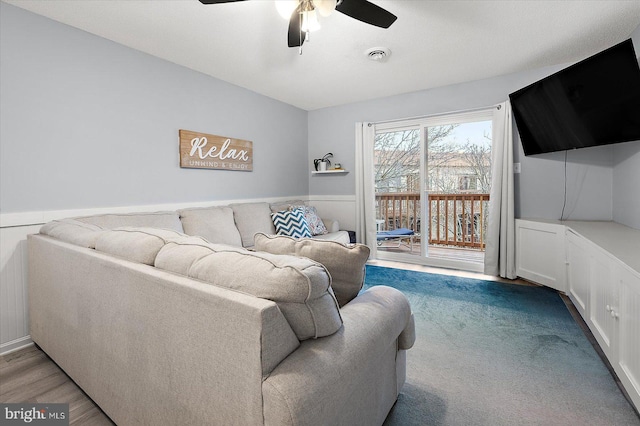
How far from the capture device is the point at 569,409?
1511 mm

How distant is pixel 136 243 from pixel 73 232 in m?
0.80

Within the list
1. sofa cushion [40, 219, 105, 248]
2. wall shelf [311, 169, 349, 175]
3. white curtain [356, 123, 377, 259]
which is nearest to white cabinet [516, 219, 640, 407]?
white curtain [356, 123, 377, 259]

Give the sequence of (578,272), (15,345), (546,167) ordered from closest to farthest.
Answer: (15,345), (578,272), (546,167)

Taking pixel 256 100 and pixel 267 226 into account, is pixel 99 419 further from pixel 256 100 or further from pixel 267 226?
pixel 256 100

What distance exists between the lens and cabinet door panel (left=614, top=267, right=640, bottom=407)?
141cm

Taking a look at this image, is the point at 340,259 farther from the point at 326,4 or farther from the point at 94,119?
the point at 94,119

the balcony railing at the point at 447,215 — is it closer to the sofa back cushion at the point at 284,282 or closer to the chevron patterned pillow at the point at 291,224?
the chevron patterned pillow at the point at 291,224

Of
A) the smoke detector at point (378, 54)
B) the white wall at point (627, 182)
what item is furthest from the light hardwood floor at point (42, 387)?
the white wall at point (627, 182)

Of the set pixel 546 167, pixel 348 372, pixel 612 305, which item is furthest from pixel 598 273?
pixel 348 372

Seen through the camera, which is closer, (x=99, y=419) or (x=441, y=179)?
(x=99, y=419)

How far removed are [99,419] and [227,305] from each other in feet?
3.99

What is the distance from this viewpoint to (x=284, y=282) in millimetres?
894

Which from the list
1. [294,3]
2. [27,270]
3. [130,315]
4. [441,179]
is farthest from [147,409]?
[441,179]

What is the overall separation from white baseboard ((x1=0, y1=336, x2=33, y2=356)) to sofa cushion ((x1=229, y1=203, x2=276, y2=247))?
1.80 metres
